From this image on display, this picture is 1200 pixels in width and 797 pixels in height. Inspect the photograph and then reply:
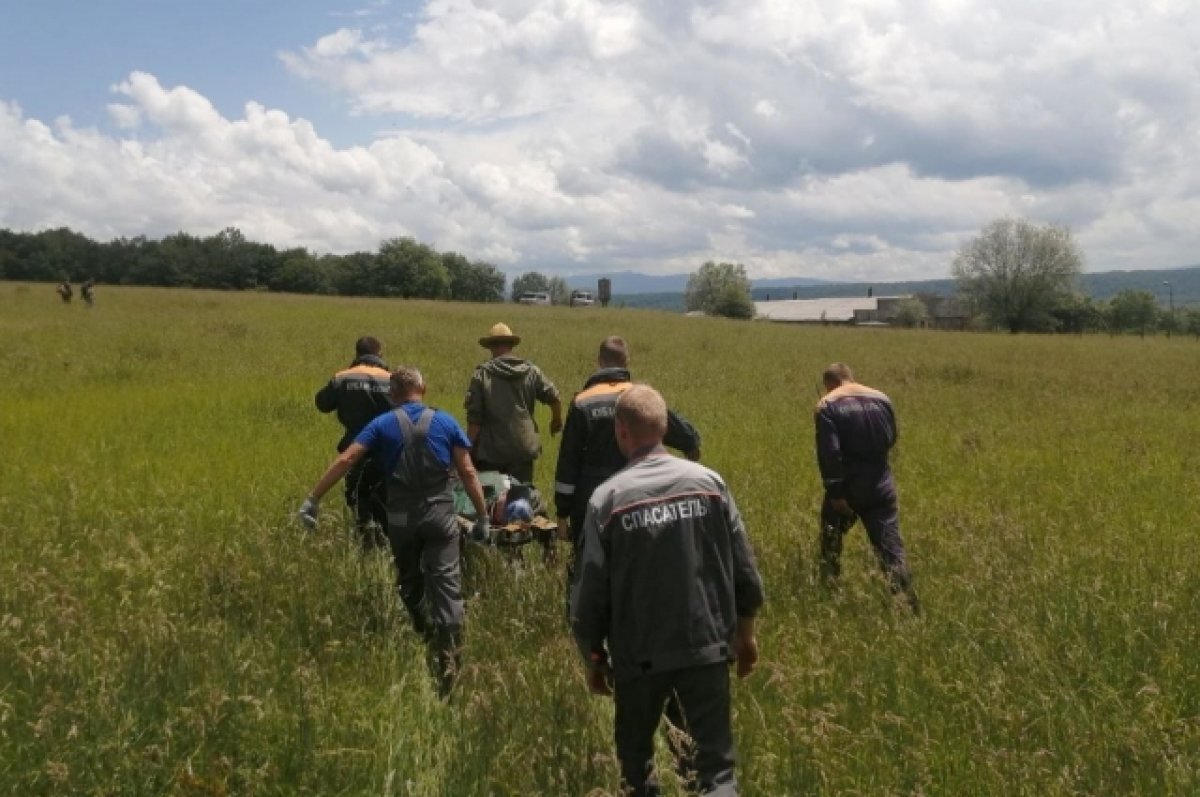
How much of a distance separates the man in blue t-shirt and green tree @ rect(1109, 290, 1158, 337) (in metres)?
114

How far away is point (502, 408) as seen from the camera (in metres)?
7.54

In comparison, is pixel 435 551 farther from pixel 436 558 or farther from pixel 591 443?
pixel 591 443

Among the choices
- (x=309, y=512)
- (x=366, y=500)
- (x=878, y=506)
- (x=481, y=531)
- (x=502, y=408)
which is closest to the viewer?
(x=309, y=512)

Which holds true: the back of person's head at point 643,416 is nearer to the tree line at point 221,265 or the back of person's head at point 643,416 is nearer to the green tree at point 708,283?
the tree line at point 221,265

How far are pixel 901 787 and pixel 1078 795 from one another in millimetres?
694

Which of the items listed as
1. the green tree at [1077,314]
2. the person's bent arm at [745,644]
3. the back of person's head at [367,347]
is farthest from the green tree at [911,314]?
the person's bent arm at [745,644]

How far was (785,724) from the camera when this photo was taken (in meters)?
4.29

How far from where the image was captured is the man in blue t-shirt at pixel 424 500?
5.60m

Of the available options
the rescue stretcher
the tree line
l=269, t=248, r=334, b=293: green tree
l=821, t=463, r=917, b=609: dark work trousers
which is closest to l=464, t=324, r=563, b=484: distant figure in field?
the rescue stretcher

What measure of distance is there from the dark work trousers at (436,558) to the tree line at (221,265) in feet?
275

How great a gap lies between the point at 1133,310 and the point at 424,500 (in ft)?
416

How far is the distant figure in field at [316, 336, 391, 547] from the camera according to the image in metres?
6.94

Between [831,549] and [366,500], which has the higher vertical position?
[366,500]

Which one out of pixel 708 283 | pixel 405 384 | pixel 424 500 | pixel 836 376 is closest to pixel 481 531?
pixel 424 500
